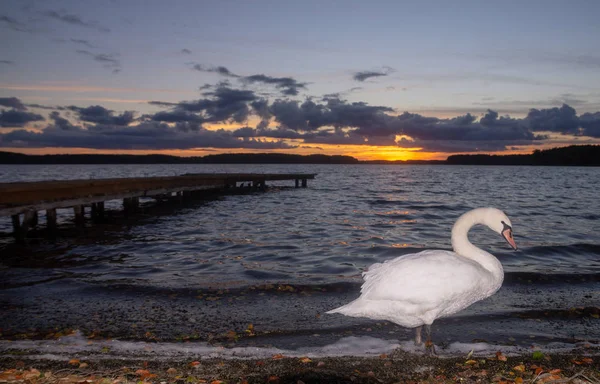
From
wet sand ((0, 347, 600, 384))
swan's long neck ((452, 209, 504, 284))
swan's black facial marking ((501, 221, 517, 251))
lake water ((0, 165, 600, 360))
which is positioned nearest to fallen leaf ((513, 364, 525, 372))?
wet sand ((0, 347, 600, 384))

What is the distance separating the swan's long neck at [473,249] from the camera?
629 cm

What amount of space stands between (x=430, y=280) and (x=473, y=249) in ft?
3.34

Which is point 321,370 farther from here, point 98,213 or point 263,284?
point 98,213

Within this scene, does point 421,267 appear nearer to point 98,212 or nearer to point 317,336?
point 317,336

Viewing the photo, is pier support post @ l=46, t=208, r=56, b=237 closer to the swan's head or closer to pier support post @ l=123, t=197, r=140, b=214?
pier support post @ l=123, t=197, r=140, b=214

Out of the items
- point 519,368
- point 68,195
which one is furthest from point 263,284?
point 68,195

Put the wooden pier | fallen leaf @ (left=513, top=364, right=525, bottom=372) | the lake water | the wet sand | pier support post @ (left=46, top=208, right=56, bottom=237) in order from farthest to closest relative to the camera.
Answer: pier support post @ (left=46, top=208, right=56, bottom=237)
the wooden pier
the lake water
fallen leaf @ (left=513, top=364, right=525, bottom=372)
the wet sand

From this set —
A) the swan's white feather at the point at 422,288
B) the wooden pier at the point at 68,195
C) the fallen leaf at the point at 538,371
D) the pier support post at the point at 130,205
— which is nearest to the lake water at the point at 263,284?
the wooden pier at the point at 68,195

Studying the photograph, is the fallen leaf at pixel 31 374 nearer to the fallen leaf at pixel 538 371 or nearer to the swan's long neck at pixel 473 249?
the swan's long neck at pixel 473 249

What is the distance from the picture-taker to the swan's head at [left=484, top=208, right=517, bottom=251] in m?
6.37

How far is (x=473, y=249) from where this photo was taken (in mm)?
6434

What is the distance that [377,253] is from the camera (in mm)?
15789

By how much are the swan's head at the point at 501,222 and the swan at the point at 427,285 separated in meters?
0.01

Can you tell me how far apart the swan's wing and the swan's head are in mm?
668
